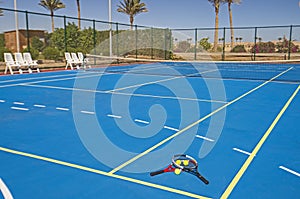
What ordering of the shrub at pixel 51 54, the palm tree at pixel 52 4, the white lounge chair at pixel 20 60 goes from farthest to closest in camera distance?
1. the palm tree at pixel 52 4
2. the shrub at pixel 51 54
3. the white lounge chair at pixel 20 60

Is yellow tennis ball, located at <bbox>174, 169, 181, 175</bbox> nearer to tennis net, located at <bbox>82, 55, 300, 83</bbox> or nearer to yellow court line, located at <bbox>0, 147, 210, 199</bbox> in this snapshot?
yellow court line, located at <bbox>0, 147, 210, 199</bbox>

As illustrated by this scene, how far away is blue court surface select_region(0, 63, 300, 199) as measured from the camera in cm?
402

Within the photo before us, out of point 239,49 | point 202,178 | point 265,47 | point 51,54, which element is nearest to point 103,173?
point 202,178

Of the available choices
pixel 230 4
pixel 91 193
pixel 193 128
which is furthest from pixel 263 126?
pixel 230 4

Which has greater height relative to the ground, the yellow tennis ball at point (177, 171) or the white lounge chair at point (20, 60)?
the white lounge chair at point (20, 60)

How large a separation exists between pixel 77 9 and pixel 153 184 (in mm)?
40131

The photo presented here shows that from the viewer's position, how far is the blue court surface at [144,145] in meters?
4.02

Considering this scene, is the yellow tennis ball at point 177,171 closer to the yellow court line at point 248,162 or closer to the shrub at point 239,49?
the yellow court line at point 248,162

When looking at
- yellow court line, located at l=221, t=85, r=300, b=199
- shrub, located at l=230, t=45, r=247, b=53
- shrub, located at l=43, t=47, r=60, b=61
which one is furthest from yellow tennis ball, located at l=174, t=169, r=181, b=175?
shrub, located at l=230, t=45, r=247, b=53

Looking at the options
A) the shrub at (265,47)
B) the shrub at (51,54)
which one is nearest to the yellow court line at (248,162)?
the shrub at (51,54)

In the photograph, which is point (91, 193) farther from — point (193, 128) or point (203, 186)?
point (193, 128)

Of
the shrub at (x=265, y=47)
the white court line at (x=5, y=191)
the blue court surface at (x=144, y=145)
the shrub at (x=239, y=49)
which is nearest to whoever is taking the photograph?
the white court line at (x=5, y=191)

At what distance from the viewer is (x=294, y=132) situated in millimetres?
6465

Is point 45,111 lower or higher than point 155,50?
lower
